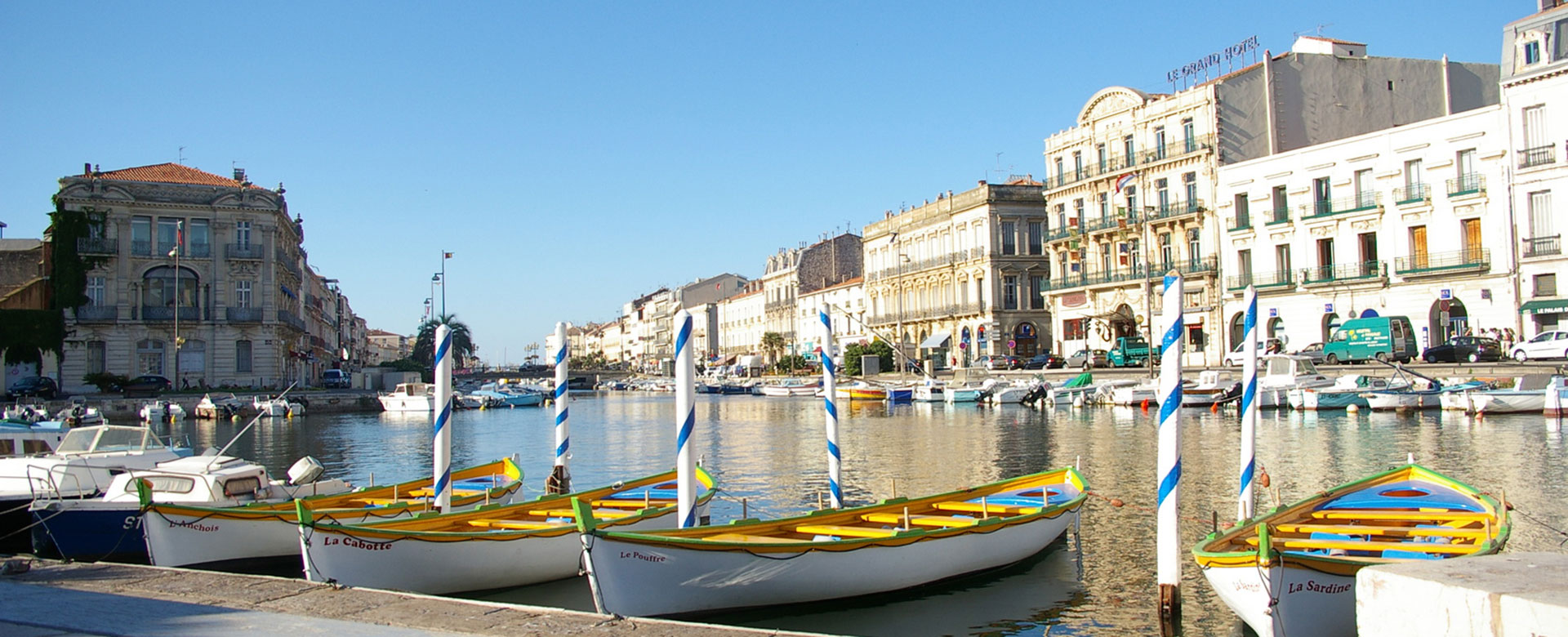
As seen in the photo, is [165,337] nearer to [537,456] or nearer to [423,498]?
[537,456]

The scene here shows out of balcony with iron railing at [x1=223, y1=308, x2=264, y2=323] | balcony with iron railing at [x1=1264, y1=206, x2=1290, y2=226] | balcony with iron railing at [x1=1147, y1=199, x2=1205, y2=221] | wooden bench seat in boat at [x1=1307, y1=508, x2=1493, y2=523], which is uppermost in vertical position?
balcony with iron railing at [x1=1147, y1=199, x2=1205, y2=221]

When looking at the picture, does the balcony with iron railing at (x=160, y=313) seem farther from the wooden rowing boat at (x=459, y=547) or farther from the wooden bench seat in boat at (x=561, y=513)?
the wooden bench seat in boat at (x=561, y=513)

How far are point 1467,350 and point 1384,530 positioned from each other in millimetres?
33461

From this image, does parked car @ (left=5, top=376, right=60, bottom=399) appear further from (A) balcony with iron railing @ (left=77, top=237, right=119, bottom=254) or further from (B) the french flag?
(B) the french flag

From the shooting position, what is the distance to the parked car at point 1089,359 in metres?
56.7

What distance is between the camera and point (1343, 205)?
47219 millimetres

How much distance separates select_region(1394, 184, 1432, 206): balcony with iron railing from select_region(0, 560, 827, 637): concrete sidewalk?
45.4m

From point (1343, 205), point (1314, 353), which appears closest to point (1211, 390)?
point (1314, 353)

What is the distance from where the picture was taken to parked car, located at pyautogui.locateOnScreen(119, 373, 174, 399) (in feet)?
182

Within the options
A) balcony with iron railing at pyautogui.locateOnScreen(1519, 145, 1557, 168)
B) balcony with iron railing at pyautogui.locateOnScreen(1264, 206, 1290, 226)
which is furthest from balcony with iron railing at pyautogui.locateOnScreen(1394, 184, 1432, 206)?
balcony with iron railing at pyautogui.locateOnScreen(1264, 206, 1290, 226)

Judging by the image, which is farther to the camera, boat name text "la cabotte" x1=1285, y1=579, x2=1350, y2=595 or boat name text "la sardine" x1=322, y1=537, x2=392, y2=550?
boat name text "la sardine" x1=322, y1=537, x2=392, y2=550

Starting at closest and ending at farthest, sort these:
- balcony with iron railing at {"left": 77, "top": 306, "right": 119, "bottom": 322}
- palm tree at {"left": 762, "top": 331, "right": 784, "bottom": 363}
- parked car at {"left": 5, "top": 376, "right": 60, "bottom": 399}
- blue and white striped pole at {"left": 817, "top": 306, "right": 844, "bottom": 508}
→ blue and white striped pole at {"left": 817, "top": 306, "right": 844, "bottom": 508}
parked car at {"left": 5, "top": 376, "right": 60, "bottom": 399}
balcony with iron railing at {"left": 77, "top": 306, "right": 119, "bottom": 322}
palm tree at {"left": 762, "top": 331, "right": 784, "bottom": 363}

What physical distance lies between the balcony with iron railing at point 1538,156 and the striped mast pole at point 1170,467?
3799 cm

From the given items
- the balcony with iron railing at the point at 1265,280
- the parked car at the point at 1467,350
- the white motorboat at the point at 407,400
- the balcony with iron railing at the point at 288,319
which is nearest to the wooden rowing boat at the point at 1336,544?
the parked car at the point at 1467,350
